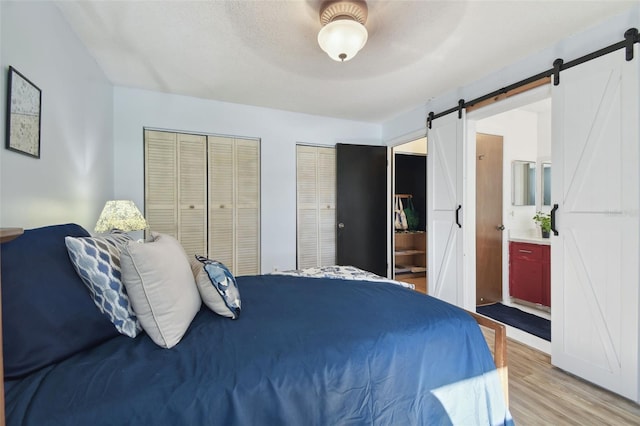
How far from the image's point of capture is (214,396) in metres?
0.94

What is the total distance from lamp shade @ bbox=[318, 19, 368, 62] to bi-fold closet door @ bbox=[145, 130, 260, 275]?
215cm

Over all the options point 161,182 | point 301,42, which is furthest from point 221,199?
point 301,42

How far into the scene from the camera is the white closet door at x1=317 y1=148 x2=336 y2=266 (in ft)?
13.8

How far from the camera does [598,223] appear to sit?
2039 mm

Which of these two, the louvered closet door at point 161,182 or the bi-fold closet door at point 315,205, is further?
the bi-fold closet door at point 315,205

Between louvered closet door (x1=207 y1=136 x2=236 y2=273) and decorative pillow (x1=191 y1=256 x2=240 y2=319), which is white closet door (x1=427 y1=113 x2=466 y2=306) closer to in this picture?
louvered closet door (x1=207 y1=136 x2=236 y2=273)

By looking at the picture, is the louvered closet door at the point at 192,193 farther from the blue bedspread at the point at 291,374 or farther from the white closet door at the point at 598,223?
the white closet door at the point at 598,223

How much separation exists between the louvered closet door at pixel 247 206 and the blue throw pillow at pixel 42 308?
8.48ft

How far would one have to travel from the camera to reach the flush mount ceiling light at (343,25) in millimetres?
1782

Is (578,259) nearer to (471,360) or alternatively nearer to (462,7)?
(471,360)

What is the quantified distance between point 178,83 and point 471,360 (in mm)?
3507

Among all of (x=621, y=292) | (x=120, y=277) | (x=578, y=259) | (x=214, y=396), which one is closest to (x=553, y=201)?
(x=578, y=259)

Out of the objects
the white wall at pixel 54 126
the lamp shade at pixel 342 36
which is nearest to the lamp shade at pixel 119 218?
the white wall at pixel 54 126

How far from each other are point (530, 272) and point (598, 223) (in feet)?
5.72
